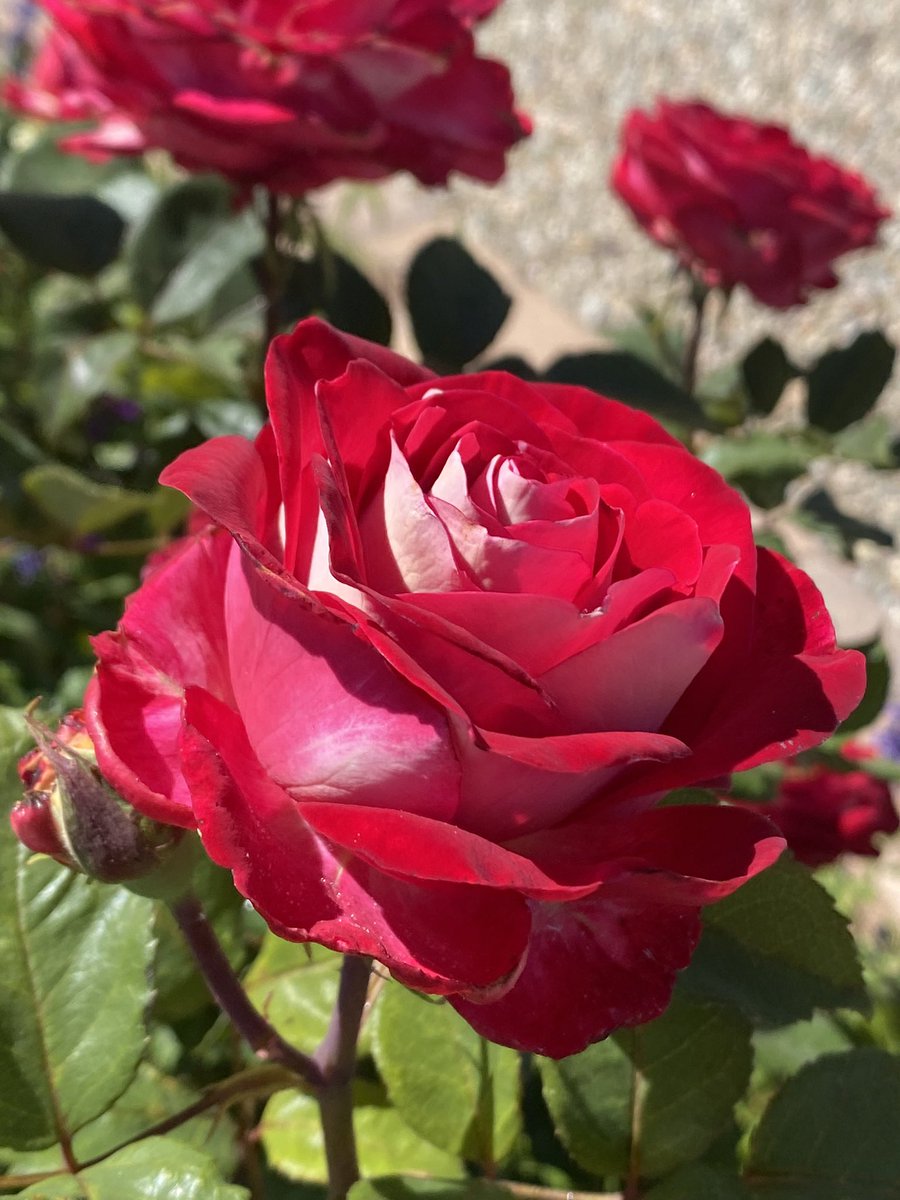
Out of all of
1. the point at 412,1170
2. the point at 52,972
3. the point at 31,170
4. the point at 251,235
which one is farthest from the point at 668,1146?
the point at 31,170

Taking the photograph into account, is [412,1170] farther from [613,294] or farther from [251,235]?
[613,294]

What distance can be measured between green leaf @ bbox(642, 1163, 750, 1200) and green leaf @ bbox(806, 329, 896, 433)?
0.55 meters

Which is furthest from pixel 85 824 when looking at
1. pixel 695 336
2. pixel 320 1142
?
pixel 695 336

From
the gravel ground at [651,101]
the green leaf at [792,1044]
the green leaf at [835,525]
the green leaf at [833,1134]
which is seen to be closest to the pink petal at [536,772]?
the green leaf at [833,1134]

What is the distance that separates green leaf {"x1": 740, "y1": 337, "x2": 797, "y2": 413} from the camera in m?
0.78

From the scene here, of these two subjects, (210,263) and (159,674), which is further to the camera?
(210,263)

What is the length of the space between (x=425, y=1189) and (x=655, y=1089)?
9 centimetres

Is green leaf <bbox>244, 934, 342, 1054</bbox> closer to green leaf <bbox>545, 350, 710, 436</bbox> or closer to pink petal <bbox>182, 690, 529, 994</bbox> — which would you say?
pink petal <bbox>182, 690, 529, 994</bbox>


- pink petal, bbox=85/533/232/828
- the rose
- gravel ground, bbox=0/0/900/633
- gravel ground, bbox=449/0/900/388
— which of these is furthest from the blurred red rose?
gravel ground, bbox=449/0/900/388

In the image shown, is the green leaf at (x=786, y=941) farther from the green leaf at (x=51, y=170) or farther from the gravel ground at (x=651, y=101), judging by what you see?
the gravel ground at (x=651, y=101)

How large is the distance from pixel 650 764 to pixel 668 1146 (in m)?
0.21

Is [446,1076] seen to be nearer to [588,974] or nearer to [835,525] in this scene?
[588,974]

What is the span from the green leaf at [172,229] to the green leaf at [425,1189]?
0.57m

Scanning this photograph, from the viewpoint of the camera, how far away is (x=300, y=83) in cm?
55
